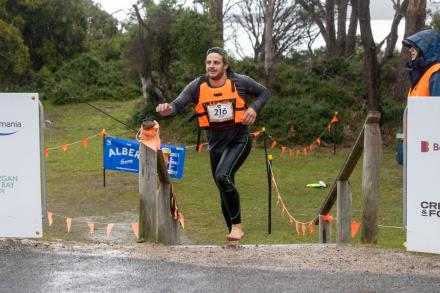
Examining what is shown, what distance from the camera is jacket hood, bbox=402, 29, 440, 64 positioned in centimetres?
683

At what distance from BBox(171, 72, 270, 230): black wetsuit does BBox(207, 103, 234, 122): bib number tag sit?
0.35 feet

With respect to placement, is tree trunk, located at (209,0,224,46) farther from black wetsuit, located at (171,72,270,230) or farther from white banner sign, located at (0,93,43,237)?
white banner sign, located at (0,93,43,237)

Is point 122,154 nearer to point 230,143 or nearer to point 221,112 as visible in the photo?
point 230,143

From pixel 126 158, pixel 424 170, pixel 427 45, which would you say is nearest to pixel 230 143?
pixel 424 170

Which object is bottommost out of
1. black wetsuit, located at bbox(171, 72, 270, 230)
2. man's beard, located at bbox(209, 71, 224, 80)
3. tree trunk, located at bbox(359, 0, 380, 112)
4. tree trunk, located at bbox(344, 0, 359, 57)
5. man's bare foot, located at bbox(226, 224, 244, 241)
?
man's bare foot, located at bbox(226, 224, 244, 241)

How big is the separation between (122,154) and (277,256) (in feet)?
36.4

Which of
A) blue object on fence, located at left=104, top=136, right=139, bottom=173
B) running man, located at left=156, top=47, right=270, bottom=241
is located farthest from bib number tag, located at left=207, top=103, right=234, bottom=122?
blue object on fence, located at left=104, top=136, right=139, bottom=173

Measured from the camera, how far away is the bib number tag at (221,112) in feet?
22.9

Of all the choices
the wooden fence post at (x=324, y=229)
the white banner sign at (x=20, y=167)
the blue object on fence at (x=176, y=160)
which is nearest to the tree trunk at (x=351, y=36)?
the blue object on fence at (x=176, y=160)

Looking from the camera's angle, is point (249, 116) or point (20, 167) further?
point (249, 116)

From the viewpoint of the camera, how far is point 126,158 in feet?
56.9

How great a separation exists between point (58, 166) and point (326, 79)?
38.6 feet

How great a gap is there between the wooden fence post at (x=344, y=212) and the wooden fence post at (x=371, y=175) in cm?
49

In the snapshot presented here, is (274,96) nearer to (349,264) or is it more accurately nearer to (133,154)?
(133,154)
